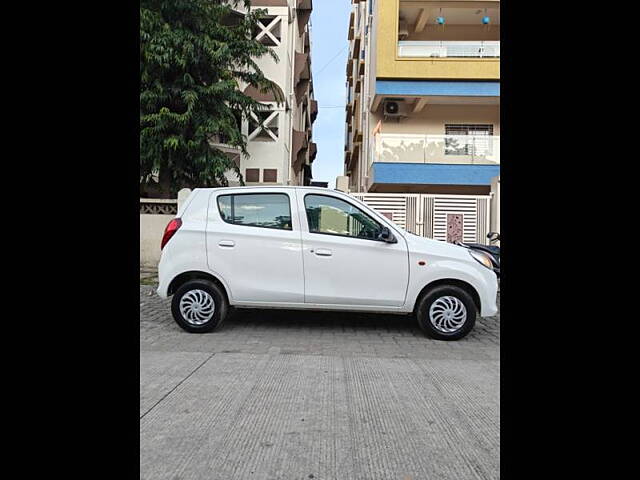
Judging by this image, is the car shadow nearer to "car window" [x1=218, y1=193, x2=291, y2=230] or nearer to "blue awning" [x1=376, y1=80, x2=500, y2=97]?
"car window" [x1=218, y1=193, x2=291, y2=230]

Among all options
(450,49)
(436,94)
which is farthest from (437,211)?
(450,49)

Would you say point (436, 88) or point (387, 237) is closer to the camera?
point (387, 237)

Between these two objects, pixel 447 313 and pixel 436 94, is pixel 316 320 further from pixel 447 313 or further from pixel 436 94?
pixel 436 94

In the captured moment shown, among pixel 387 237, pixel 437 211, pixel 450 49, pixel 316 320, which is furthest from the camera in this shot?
pixel 450 49

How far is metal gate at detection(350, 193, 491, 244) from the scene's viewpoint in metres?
11.7

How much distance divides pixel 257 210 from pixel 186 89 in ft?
25.8

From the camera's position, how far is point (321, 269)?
5.60 metres

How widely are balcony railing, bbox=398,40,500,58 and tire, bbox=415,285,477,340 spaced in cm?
1227

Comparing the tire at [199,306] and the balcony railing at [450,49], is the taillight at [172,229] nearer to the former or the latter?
the tire at [199,306]

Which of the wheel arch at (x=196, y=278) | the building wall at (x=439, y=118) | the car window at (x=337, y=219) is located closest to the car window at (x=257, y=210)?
the car window at (x=337, y=219)

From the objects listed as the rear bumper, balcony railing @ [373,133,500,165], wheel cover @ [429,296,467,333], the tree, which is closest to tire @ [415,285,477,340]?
wheel cover @ [429,296,467,333]
